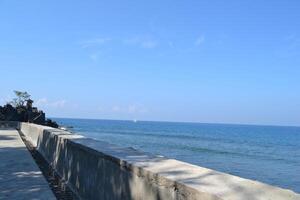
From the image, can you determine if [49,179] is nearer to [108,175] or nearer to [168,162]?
[108,175]

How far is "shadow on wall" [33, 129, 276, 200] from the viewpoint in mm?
4781

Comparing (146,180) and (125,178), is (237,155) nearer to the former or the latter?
(125,178)

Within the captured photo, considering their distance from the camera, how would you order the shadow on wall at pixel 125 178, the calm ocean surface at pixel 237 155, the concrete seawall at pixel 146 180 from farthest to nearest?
the calm ocean surface at pixel 237 155 < the shadow on wall at pixel 125 178 < the concrete seawall at pixel 146 180

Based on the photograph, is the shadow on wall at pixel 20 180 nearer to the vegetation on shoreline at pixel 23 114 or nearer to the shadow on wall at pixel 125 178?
the shadow on wall at pixel 125 178

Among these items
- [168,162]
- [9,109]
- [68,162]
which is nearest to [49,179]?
[68,162]

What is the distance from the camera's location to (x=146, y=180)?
5898 mm

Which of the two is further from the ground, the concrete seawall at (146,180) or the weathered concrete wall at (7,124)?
the weathered concrete wall at (7,124)

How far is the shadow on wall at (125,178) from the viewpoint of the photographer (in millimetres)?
4781

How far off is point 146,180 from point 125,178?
81 cm

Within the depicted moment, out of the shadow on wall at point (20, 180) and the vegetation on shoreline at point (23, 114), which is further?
the vegetation on shoreline at point (23, 114)

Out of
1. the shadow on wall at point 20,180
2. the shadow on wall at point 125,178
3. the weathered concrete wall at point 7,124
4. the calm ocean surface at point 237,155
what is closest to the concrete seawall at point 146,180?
the shadow on wall at point 125,178

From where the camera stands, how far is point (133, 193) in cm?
631

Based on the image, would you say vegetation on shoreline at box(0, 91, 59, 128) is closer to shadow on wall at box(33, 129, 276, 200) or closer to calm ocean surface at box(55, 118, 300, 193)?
calm ocean surface at box(55, 118, 300, 193)

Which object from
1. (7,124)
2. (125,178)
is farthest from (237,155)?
(125,178)
